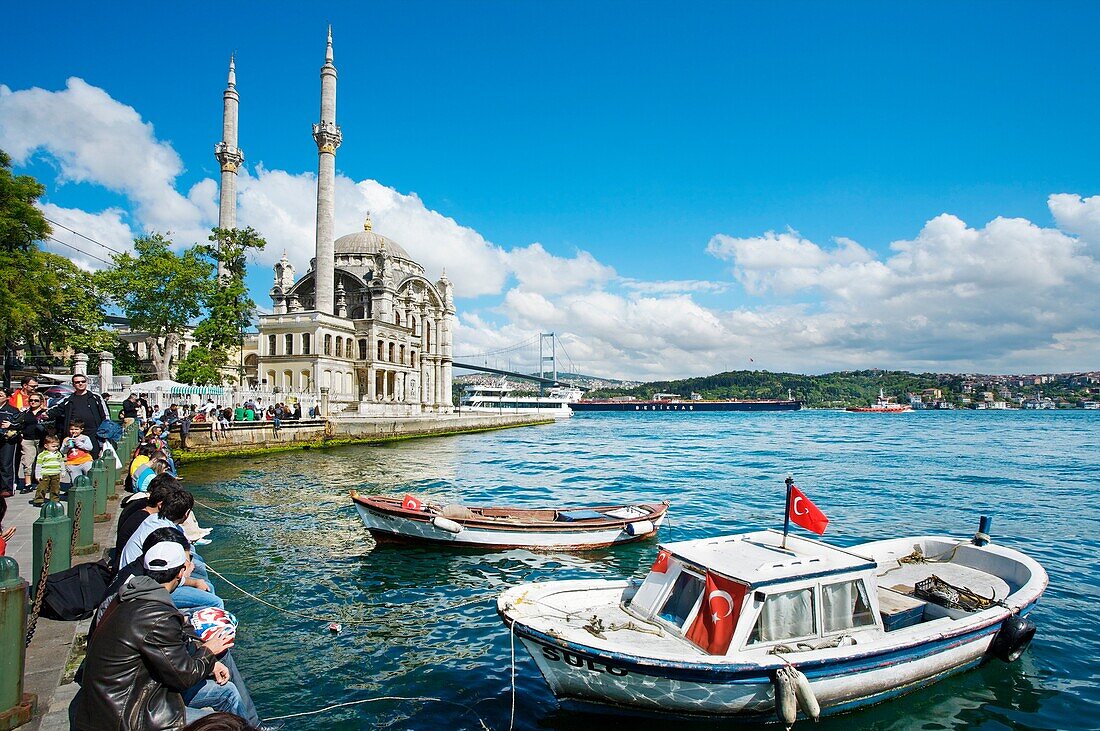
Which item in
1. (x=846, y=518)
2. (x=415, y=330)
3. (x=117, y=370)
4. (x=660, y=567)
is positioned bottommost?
(x=846, y=518)

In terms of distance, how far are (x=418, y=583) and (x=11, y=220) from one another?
129ft

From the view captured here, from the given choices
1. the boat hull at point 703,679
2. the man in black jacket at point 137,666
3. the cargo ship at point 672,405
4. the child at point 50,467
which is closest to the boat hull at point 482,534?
the child at point 50,467

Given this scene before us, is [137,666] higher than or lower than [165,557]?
lower

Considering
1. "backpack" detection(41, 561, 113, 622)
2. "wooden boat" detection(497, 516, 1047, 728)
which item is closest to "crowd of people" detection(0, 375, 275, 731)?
"backpack" detection(41, 561, 113, 622)

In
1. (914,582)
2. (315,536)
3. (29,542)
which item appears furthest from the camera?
(315,536)

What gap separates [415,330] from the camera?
7631 centimetres

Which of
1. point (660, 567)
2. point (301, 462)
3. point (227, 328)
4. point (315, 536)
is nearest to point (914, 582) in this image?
point (660, 567)

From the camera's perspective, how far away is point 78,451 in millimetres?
11516

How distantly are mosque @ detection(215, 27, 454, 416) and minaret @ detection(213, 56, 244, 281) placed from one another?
0.08m

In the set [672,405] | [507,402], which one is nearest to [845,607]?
[507,402]

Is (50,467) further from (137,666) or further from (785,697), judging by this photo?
(785,697)

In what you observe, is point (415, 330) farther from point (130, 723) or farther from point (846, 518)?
point (130, 723)

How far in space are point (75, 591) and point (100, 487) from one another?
21.1 feet

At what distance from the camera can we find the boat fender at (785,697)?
6.95 m
